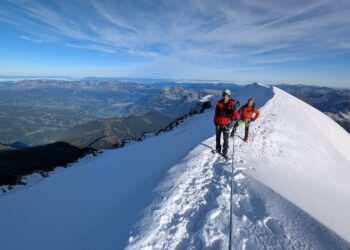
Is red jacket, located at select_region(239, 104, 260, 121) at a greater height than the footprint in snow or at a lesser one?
greater

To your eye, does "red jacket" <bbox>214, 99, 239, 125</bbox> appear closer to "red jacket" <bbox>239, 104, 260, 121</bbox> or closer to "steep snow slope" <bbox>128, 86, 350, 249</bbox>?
"steep snow slope" <bbox>128, 86, 350, 249</bbox>

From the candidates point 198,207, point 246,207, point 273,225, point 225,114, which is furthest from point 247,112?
point 273,225

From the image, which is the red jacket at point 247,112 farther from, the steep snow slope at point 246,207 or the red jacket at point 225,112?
the red jacket at point 225,112

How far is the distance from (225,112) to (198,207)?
249 inches

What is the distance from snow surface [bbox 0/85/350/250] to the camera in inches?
285

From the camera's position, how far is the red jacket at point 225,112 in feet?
42.8

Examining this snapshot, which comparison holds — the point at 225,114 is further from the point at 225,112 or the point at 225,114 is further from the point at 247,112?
the point at 247,112

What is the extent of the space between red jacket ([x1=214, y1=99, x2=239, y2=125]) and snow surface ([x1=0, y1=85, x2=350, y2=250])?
7.14 feet

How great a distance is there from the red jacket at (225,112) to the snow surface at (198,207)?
2.18m

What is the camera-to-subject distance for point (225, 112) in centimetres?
1325

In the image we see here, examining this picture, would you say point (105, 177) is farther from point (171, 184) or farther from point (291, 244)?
point (291, 244)

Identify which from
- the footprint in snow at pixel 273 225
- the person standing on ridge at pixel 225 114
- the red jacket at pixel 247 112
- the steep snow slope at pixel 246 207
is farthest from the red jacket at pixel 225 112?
the footprint in snow at pixel 273 225

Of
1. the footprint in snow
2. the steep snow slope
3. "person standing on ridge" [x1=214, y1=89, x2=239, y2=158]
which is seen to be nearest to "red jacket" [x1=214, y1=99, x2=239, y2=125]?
"person standing on ridge" [x1=214, y1=89, x2=239, y2=158]

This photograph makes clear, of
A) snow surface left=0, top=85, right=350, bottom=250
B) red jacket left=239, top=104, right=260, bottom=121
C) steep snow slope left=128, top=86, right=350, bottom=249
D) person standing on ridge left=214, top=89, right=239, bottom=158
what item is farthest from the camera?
red jacket left=239, top=104, right=260, bottom=121
